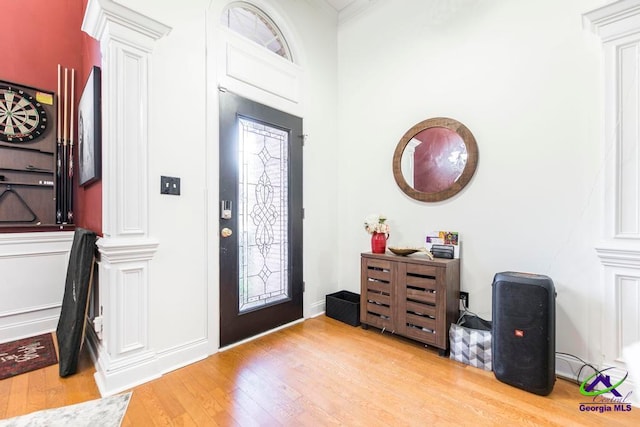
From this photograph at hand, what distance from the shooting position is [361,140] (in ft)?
10.5

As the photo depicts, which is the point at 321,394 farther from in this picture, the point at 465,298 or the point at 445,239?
the point at 445,239

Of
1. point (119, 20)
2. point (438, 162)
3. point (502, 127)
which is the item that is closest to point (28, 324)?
point (119, 20)

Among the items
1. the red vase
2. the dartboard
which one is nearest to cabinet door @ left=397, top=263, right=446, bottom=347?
the red vase

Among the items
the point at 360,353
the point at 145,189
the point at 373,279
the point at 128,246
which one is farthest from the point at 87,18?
the point at 360,353

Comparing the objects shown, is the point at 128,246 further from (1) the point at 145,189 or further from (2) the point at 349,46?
(2) the point at 349,46

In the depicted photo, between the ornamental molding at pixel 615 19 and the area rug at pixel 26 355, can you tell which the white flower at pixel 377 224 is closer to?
the ornamental molding at pixel 615 19

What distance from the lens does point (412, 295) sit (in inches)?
93.1

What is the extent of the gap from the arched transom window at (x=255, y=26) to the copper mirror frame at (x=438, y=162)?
1481 millimetres

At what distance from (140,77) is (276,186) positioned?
1.31 metres

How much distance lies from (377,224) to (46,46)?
3570mm

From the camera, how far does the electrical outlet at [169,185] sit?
197cm

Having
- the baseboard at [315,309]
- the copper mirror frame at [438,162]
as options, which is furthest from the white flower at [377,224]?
the baseboard at [315,309]
